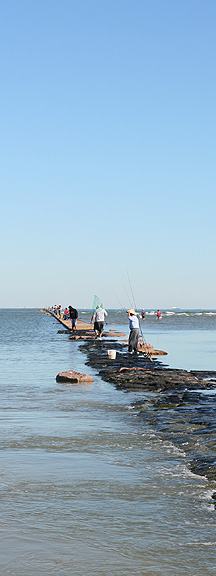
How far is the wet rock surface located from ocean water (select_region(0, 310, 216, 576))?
29cm

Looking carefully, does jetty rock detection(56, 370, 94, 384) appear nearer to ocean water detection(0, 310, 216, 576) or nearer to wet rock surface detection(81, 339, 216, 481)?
wet rock surface detection(81, 339, 216, 481)

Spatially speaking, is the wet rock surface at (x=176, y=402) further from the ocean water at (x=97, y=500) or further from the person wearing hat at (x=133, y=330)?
the person wearing hat at (x=133, y=330)

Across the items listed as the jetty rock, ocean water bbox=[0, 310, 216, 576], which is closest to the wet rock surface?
ocean water bbox=[0, 310, 216, 576]

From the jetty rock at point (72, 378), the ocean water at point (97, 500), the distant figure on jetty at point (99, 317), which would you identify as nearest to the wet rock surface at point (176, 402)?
the ocean water at point (97, 500)

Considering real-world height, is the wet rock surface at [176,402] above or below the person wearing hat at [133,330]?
below

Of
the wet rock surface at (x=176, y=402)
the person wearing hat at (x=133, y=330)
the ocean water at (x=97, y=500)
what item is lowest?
the ocean water at (x=97, y=500)

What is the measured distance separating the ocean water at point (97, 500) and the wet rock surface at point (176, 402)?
11.6 inches

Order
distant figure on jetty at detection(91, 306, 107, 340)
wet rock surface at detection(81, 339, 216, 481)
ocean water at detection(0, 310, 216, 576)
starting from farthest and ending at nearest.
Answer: distant figure on jetty at detection(91, 306, 107, 340) < wet rock surface at detection(81, 339, 216, 481) < ocean water at detection(0, 310, 216, 576)

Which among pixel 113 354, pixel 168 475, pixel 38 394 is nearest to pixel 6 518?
pixel 168 475

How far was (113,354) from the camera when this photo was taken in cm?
2428

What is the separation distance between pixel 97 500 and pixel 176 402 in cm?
733

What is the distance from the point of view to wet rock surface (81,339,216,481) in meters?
9.34

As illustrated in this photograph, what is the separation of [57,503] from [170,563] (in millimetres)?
1791

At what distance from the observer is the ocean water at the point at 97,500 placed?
5.16 metres
